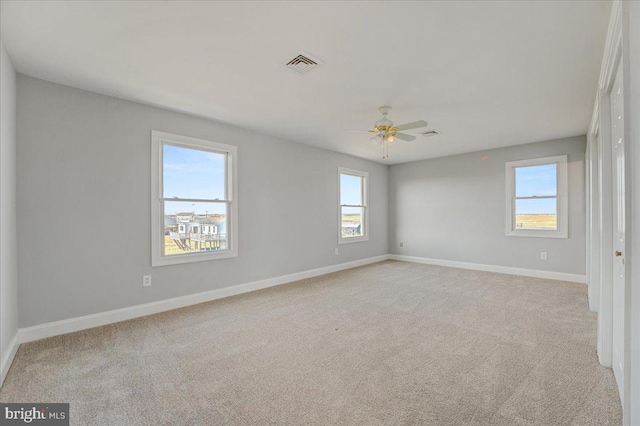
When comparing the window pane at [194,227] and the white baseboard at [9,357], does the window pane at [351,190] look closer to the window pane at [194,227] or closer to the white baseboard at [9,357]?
the window pane at [194,227]

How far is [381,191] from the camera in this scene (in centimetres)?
748

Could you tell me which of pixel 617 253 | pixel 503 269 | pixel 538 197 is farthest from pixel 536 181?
pixel 617 253

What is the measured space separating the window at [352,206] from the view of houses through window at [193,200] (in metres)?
2.76

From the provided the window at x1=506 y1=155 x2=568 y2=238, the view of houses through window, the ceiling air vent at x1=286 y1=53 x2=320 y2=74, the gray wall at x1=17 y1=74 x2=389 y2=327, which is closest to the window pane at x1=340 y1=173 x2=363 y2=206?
the gray wall at x1=17 y1=74 x2=389 y2=327

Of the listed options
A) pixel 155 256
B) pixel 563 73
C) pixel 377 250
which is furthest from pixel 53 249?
pixel 377 250

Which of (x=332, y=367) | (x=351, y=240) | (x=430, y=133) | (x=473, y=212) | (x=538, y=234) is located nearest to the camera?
(x=332, y=367)

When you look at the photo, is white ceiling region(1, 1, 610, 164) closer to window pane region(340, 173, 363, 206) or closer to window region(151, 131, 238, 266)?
window region(151, 131, 238, 266)

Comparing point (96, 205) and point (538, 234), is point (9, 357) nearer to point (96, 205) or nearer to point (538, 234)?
point (96, 205)

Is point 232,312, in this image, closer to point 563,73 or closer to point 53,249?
point 53,249

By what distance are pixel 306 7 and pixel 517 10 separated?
141cm

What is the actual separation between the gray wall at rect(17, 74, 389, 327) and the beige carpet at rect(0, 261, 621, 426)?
0.42m

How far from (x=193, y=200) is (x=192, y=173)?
38 cm

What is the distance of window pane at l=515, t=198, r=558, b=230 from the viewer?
5.36 m

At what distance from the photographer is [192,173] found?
402 centimetres
